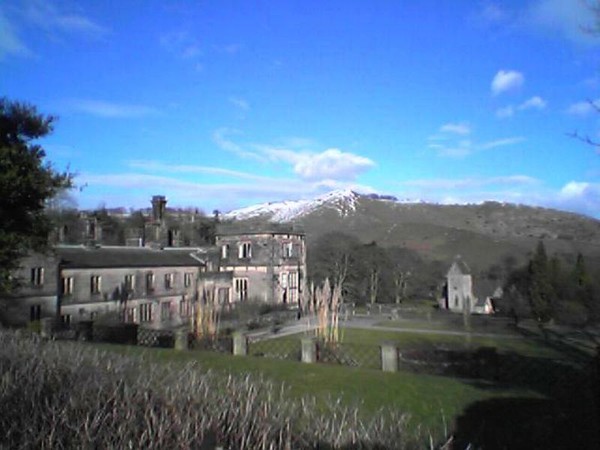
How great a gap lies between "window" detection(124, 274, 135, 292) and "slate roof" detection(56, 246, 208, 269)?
2.51ft

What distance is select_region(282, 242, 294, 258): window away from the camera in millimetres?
40281

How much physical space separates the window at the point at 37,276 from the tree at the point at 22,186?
546 inches

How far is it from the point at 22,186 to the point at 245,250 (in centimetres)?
2811

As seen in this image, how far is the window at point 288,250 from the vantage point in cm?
4028

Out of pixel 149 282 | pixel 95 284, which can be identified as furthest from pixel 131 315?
pixel 95 284

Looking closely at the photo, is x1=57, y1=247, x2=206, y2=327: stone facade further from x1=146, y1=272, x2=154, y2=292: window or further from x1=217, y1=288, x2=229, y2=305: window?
x1=217, y1=288, x2=229, y2=305: window

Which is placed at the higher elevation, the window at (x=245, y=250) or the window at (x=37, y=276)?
the window at (x=245, y=250)

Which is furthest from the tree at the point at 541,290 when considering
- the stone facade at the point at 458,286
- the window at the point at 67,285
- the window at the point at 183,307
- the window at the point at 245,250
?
the window at the point at 67,285

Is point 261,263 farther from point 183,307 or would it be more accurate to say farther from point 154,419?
point 154,419

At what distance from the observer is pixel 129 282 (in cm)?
3164

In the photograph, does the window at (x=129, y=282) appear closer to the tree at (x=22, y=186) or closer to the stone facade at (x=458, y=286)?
the tree at (x=22, y=186)

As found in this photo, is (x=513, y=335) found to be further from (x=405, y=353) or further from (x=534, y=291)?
(x=405, y=353)

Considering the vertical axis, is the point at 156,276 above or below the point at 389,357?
above

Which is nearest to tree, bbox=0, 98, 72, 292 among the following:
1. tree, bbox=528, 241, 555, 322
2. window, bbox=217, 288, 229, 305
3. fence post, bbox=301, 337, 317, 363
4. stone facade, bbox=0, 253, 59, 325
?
fence post, bbox=301, 337, 317, 363
